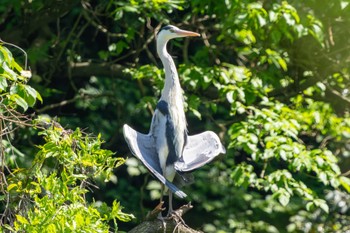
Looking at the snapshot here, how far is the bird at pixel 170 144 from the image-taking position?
16.1 ft

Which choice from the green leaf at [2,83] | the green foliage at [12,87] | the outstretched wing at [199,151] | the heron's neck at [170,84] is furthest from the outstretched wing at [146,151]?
the green leaf at [2,83]

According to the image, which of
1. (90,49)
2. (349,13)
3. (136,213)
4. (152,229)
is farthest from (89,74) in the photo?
(152,229)

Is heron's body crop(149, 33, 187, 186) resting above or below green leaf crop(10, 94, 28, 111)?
below

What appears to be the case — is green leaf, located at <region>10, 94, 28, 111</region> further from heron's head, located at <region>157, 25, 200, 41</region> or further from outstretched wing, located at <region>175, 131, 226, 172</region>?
heron's head, located at <region>157, 25, 200, 41</region>

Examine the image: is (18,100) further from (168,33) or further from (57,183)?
(168,33)

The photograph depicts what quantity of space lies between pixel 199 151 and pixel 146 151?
0.27 m

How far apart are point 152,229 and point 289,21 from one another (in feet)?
6.71

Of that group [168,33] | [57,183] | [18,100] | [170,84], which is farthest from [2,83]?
[168,33]

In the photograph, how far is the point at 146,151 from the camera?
503 centimetres

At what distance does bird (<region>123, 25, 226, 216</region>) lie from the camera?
194 inches

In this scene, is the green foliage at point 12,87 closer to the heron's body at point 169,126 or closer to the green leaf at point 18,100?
the green leaf at point 18,100

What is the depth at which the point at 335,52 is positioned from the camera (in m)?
6.80

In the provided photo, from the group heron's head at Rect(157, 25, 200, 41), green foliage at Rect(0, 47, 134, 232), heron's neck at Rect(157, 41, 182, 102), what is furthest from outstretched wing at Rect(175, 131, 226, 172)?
green foliage at Rect(0, 47, 134, 232)

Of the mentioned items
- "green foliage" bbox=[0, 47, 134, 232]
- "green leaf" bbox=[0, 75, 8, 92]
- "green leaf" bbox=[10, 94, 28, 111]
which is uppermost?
"green leaf" bbox=[0, 75, 8, 92]
